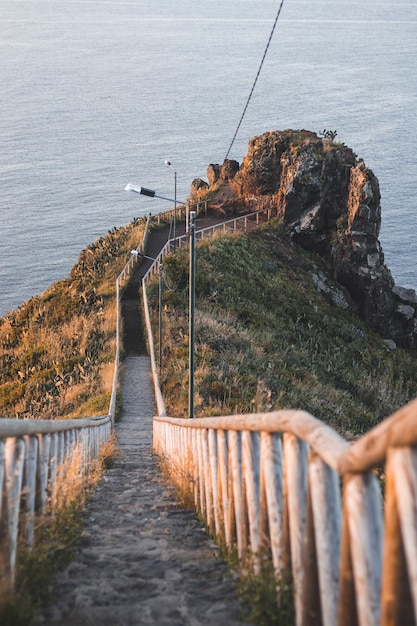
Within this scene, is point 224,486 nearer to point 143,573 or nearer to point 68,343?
point 143,573

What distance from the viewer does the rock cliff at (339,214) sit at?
175 feet

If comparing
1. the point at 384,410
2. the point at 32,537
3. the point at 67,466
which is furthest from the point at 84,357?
the point at 32,537

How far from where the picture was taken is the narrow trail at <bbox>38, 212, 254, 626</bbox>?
15.3 feet

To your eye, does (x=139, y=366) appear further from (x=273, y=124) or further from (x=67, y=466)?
(x=273, y=124)

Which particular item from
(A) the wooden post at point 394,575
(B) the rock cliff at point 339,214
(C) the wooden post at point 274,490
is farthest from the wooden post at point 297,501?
(B) the rock cliff at point 339,214

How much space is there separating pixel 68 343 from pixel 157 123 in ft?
252

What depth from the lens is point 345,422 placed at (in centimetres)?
2680

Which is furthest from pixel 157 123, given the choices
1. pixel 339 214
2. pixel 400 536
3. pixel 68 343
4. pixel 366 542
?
pixel 400 536

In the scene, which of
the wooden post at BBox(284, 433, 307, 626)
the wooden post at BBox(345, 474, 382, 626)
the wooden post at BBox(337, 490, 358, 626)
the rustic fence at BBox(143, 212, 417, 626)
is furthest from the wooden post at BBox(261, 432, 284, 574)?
the wooden post at BBox(345, 474, 382, 626)

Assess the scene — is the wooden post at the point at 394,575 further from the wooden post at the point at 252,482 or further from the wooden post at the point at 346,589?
the wooden post at the point at 252,482

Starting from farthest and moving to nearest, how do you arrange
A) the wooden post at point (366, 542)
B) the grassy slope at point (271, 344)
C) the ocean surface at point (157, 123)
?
the ocean surface at point (157, 123), the grassy slope at point (271, 344), the wooden post at point (366, 542)

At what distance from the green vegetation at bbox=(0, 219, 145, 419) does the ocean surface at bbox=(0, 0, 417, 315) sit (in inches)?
461

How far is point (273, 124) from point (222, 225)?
5095cm

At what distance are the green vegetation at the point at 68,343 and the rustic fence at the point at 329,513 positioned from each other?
69.4ft
